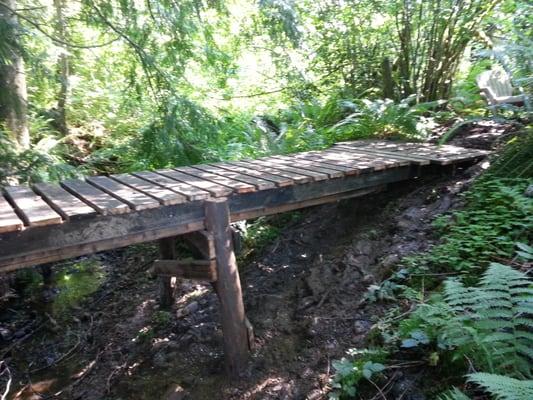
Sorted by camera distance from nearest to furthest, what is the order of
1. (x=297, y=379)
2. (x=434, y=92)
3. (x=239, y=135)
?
(x=297, y=379), (x=434, y=92), (x=239, y=135)

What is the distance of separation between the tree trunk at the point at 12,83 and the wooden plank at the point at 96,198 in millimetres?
1820

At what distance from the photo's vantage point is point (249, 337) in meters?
4.13

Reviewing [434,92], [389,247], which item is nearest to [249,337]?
[389,247]

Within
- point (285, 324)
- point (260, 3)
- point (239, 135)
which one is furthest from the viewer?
point (239, 135)

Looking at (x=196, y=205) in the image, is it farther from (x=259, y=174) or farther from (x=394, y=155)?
(x=394, y=155)

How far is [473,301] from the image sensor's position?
2.58m

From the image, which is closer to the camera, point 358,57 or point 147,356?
point 147,356

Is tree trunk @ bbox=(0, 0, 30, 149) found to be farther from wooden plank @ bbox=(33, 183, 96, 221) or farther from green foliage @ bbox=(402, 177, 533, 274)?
green foliage @ bbox=(402, 177, 533, 274)

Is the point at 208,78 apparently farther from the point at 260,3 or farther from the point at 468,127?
the point at 468,127

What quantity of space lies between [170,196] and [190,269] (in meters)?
0.96

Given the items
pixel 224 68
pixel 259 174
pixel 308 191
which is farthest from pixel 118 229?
pixel 224 68

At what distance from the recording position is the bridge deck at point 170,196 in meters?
3.04

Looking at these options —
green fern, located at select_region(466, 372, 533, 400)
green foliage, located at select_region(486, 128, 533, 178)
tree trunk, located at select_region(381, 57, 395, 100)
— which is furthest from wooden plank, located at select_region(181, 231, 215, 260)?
tree trunk, located at select_region(381, 57, 395, 100)

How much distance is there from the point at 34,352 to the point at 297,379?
348 cm
